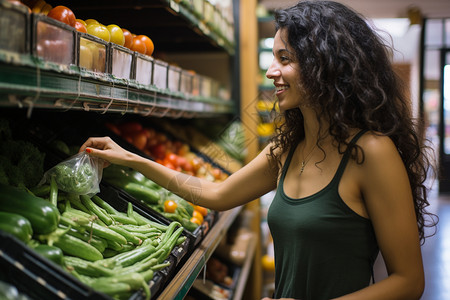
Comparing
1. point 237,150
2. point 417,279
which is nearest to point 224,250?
point 237,150

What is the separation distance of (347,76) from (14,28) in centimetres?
98

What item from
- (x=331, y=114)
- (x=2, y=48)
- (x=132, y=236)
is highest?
A: (x=2, y=48)

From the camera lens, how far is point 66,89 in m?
1.33

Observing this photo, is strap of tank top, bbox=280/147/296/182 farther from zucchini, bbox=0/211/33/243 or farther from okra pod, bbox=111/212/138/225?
zucchini, bbox=0/211/33/243

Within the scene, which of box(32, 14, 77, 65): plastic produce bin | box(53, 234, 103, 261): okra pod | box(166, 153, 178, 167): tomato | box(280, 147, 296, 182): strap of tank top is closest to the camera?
box(32, 14, 77, 65): plastic produce bin

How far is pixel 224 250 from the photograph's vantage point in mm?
3934

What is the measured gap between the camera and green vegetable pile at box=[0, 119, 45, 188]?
5.15 ft

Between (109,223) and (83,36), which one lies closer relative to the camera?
(83,36)

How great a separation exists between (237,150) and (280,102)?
2.88 m

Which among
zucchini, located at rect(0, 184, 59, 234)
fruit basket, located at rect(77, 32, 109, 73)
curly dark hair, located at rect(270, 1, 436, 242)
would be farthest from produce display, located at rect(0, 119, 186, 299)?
curly dark hair, located at rect(270, 1, 436, 242)

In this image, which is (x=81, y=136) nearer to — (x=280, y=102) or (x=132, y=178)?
(x=132, y=178)

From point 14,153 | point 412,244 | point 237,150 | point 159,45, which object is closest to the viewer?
point 412,244

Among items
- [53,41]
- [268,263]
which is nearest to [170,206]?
[53,41]

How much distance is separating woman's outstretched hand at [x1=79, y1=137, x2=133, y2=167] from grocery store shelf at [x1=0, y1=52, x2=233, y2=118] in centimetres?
15
